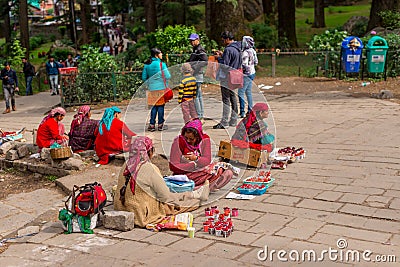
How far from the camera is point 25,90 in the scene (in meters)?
21.9

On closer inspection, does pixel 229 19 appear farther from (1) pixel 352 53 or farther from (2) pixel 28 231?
(2) pixel 28 231

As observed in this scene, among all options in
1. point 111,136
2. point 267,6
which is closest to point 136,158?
point 111,136

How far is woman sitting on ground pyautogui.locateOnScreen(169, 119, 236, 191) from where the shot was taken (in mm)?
6730

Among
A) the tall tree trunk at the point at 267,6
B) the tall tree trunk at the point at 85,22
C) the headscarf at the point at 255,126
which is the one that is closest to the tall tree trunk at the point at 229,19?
the headscarf at the point at 255,126

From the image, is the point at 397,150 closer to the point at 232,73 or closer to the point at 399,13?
the point at 232,73

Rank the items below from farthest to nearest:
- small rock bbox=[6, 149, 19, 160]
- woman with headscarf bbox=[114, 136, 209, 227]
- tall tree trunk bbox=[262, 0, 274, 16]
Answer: tall tree trunk bbox=[262, 0, 274, 16]
small rock bbox=[6, 149, 19, 160]
woman with headscarf bbox=[114, 136, 209, 227]

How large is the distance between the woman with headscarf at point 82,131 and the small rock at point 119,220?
→ 3623mm

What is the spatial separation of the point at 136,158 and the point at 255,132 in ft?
8.17

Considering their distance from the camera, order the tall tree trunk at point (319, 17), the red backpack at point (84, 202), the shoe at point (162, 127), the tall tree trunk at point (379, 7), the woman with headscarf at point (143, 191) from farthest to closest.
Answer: the tall tree trunk at point (319, 17)
the tall tree trunk at point (379, 7)
the shoe at point (162, 127)
the woman with headscarf at point (143, 191)
the red backpack at point (84, 202)

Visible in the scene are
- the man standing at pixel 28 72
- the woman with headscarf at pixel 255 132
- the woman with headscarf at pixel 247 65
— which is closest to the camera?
the woman with headscarf at pixel 255 132

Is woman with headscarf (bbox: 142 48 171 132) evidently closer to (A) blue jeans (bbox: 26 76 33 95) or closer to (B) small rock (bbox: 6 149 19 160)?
(B) small rock (bbox: 6 149 19 160)

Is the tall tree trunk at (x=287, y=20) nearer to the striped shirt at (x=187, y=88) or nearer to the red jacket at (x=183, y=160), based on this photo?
the striped shirt at (x=187, y=88)

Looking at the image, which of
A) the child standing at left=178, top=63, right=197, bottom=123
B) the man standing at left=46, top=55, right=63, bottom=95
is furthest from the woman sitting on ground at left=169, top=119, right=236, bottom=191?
the man standing at left=46, top=55, right=63, bottom=95

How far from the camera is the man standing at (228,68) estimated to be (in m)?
10.1
